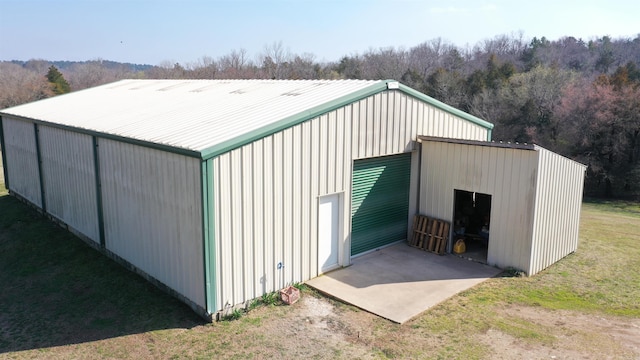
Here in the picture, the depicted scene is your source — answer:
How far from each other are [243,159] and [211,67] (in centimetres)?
7933

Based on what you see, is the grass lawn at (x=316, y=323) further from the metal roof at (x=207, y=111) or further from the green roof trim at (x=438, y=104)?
the green roof trim at (x=438, y=104)

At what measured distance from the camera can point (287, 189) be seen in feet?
35.1

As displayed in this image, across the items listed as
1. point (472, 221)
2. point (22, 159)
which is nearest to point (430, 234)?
point (472, 221)

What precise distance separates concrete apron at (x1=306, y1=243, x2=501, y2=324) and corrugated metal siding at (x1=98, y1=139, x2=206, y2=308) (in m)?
3.02

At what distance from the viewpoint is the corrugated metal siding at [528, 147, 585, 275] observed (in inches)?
478

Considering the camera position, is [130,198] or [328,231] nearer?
[130,198]

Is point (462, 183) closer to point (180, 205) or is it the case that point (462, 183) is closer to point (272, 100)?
point (272, 100)

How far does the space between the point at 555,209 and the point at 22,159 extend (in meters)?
18.9

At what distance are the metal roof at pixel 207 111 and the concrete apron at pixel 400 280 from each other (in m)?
3.98

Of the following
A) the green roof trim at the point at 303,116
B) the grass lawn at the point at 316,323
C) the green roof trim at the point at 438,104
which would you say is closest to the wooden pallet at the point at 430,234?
the grass lawn at the point at 316,323

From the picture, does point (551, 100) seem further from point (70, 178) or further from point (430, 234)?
point (70, 178)

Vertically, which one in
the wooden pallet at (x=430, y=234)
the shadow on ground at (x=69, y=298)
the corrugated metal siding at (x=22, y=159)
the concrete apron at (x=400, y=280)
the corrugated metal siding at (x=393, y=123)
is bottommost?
the shadow on ground at (x=69, y=298)

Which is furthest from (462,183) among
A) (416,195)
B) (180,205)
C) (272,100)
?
(180,205)

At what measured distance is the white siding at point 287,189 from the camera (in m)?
9.66
